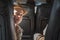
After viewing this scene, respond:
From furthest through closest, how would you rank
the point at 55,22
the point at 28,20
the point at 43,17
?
the point at 28,20
the point at 43,17
the point at 55,22

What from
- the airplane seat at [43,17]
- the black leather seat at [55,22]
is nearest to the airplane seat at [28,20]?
the airplane seat at [43,17]

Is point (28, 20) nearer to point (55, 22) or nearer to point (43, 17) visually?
point (43, 17)

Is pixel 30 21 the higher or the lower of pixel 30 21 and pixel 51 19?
the lower

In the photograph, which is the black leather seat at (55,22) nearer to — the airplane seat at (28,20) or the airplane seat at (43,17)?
the airplane seat at (43,17)

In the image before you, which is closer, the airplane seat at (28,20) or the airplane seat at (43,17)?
the airplane seat at (43,17)

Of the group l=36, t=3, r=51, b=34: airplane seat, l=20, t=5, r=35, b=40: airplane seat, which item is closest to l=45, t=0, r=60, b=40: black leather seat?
l=36, t=3, r=51, b=34: airplane seat

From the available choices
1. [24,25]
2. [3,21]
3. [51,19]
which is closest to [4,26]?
[3,21]

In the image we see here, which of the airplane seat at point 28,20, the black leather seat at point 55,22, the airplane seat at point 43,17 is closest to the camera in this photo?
the black leather seat at point 55,22

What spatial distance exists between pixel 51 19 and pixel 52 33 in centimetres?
4

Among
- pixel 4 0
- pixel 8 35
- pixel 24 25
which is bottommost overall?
pixel 24 25

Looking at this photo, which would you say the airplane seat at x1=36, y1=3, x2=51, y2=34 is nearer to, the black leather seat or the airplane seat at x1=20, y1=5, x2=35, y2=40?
the black leather seat

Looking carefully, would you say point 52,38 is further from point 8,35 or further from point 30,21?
point 30,21

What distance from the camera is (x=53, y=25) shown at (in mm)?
389

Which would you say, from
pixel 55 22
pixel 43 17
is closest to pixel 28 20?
pixel 43 17
